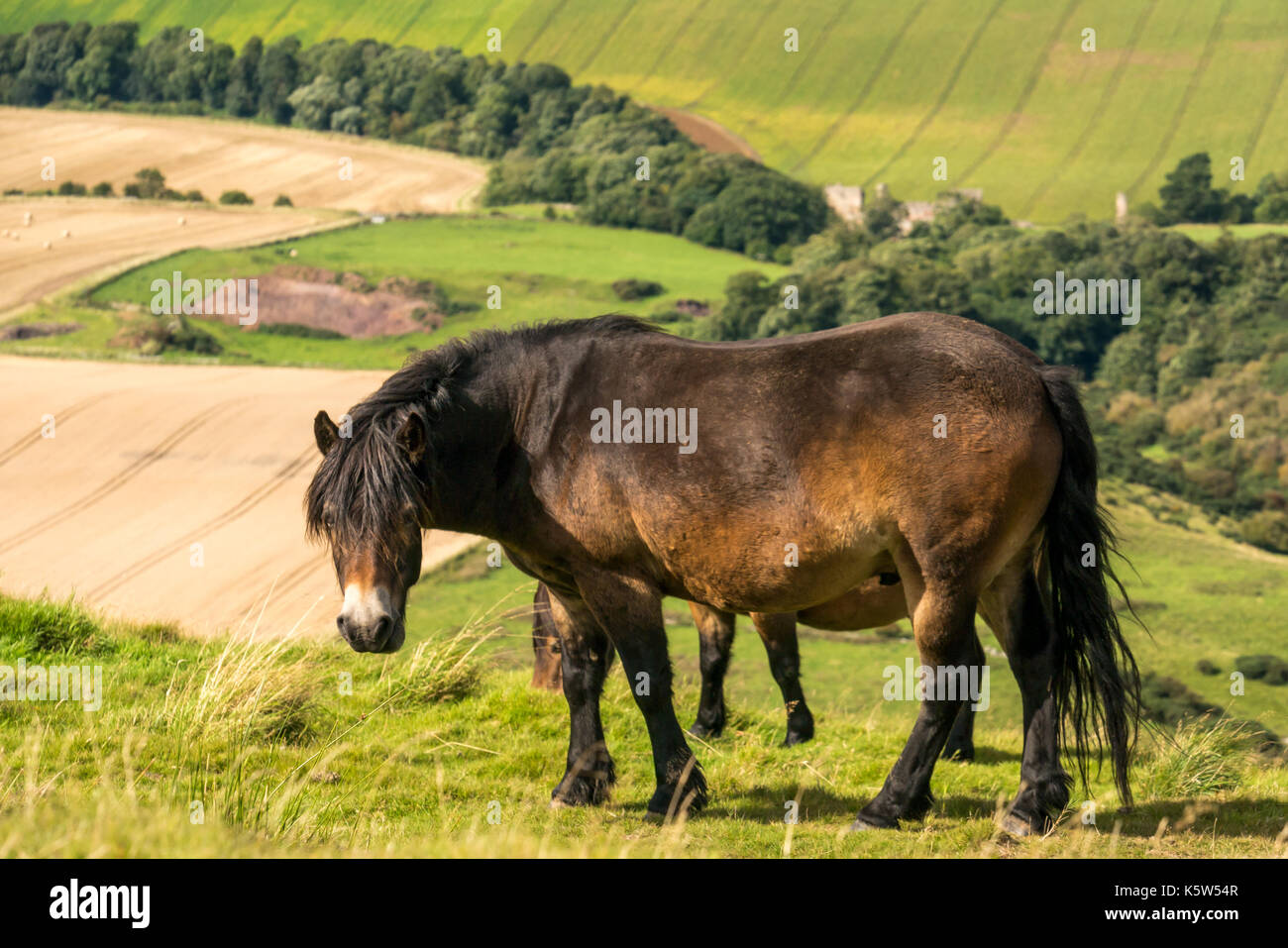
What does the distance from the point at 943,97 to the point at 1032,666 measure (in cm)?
12089

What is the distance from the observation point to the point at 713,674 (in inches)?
424

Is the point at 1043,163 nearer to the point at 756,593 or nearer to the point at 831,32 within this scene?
the point at 831,32

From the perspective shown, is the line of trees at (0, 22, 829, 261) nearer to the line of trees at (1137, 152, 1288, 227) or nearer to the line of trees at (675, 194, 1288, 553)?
the line of trees at (675, 194, 1288, 553)

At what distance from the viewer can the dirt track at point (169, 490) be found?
1297 inches

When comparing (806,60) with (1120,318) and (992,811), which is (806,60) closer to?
(1120,318)

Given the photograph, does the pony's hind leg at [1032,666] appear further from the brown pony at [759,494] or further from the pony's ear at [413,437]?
the pony's ear at [413,437]

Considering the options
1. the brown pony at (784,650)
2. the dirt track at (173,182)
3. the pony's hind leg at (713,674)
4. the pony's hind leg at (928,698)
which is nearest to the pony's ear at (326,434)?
→ the pony's hind leg at (928,698)

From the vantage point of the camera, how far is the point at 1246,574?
4691cm

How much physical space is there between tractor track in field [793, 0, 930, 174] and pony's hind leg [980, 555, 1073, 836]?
112 metres

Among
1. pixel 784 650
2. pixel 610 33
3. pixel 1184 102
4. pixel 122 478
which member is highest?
pixel 610 33

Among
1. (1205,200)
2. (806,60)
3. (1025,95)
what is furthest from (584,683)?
(806,60)

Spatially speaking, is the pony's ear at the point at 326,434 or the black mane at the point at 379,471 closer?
the black mane at the point at 379,471

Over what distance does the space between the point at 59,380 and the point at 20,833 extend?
52.1 metres

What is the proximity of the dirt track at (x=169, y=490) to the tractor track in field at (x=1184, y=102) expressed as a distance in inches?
3052
